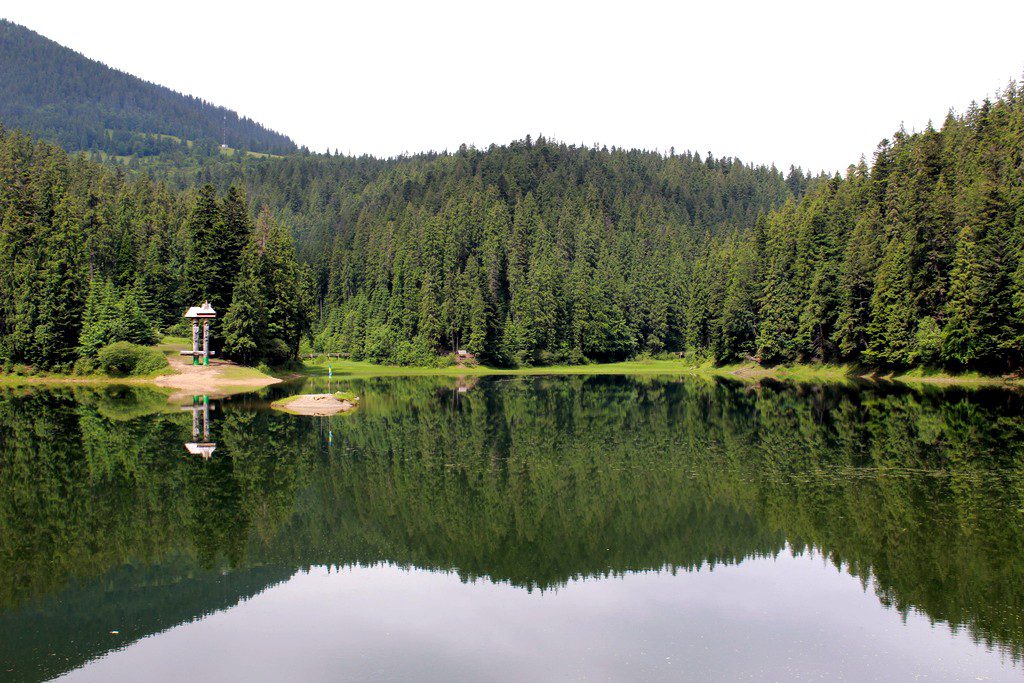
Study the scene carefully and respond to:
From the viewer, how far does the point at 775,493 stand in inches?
1117

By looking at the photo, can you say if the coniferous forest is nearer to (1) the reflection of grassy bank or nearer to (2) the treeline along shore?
(2) the treeline along shore

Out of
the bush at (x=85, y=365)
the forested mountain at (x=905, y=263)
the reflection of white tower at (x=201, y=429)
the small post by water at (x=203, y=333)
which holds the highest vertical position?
the forested mountain at (x=905, y=263)

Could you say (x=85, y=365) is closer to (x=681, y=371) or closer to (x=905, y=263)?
(x=681, y=371)

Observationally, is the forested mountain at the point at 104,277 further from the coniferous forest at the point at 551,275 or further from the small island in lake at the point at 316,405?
the small island in lake at the point at 316,405

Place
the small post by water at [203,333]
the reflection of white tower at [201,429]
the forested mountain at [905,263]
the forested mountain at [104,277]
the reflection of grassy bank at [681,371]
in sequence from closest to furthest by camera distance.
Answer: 1. the reflection of white tower at [201,429]
2. the forested mountain at [905,263]
3. the reflection of grassy bank at [681,371]
4. the small post by water at [203,333]
5. the forested mountain at [104,277]

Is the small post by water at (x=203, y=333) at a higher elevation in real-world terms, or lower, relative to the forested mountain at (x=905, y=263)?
lower

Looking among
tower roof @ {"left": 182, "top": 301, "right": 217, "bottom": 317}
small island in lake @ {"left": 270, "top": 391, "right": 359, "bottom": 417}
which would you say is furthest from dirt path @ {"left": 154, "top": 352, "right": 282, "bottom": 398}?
small island in lake @ {"left": 270, "top": 391, "right": 359, "bottom": 417}

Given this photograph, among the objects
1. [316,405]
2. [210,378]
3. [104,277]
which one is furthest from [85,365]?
[316,405]

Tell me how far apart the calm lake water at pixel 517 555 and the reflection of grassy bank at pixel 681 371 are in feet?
117

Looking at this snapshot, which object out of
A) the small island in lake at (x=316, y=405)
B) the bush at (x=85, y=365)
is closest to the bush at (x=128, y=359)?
the bush at (x=85, y=365)

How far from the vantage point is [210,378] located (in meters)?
76.9

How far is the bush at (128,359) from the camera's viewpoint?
7844 cm

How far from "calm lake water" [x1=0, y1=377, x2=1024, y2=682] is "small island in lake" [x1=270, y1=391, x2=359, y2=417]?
12805 mm

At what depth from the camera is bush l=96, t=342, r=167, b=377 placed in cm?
7844
